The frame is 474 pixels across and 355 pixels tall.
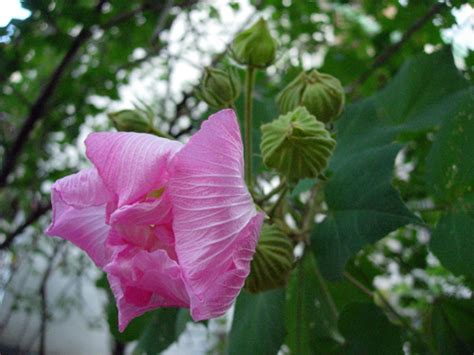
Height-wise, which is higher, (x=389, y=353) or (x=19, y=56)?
(x=19, y=56)

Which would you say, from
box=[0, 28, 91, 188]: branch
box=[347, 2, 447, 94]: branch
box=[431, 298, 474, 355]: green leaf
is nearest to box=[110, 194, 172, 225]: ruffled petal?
box=[431, 298, 474, 355]: green leaf

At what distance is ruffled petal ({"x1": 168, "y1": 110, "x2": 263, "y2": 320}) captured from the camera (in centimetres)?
33

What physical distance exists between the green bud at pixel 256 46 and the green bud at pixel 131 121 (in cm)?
12

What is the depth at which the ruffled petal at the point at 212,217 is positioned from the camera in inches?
12.8

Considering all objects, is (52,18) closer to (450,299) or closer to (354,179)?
(354,179)

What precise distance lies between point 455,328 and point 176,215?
1.14 ft

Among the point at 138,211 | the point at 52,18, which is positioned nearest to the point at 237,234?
the point at 138,211

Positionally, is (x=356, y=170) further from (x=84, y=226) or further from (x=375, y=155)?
(x=84, y=226)

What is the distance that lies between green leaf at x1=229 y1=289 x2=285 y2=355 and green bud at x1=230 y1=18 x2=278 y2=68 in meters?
0.24

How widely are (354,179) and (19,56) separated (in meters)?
0.70

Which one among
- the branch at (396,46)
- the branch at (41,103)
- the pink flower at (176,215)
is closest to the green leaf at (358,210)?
the pink flower at (176,215)

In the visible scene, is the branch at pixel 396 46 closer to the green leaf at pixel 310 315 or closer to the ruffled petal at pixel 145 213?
the green leaf at pixel 310 315

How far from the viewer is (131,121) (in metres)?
0.56

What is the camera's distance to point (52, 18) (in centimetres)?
80
